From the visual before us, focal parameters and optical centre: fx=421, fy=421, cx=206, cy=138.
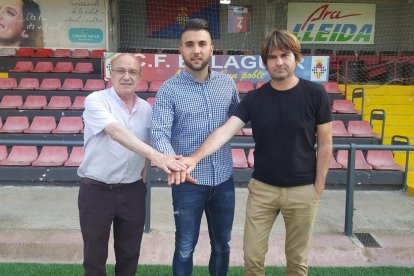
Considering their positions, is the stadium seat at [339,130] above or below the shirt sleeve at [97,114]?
below

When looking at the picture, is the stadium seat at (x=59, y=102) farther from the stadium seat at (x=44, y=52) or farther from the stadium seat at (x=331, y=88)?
the stadium seat at (x=331, y=88)

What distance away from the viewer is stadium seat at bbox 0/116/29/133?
7.14 m

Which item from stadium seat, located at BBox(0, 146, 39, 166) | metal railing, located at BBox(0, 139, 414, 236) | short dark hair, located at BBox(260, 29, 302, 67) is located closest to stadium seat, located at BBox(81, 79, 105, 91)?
stadium seat, located at BBox(0, 146, 39, 166)

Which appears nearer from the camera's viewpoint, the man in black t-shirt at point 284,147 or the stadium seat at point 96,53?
the man in black t-shirt at point 284,147

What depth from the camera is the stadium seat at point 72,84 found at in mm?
8864

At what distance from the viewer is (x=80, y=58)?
11.1 metres

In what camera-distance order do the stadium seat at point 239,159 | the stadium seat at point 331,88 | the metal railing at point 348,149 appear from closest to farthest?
the metal railing at point 348,149
the stadium seat at point 239,159
the stadium seat at point 331,88

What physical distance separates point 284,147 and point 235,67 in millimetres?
6502

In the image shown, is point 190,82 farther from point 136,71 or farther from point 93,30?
point 93,30

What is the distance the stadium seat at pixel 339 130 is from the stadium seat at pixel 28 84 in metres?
6.12

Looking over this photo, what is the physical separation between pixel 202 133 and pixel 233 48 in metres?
11.9

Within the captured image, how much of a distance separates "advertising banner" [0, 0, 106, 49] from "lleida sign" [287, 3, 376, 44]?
604cm

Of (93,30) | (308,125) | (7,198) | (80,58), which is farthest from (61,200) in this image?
(93,30)

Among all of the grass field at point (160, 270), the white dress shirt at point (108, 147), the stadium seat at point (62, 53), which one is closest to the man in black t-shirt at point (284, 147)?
the white dress shirt at point (108, 147)
